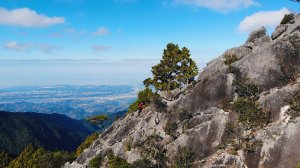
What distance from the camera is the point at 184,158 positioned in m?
61.5

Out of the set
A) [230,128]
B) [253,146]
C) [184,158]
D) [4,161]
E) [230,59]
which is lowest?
[4,161]

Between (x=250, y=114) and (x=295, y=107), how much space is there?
749 cm

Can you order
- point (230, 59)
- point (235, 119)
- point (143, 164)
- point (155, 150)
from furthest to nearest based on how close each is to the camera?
point (230, 59) < point (155, 150) < point (143, 164) < point (235, 119)

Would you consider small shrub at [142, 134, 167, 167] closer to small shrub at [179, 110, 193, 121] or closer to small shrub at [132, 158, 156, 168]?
small shrub at [132, 158, 156, 168]

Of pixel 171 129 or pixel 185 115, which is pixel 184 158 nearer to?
pixel 171 129

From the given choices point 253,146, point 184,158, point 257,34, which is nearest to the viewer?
point 253,146

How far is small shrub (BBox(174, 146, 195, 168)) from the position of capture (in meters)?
60.7

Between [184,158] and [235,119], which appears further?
Answer: [235,119]

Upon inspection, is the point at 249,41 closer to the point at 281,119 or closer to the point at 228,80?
the point at 228,80

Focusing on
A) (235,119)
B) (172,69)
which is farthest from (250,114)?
(172,69)

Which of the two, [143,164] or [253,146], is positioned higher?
[253,146]

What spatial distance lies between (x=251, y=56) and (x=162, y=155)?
2768 cm

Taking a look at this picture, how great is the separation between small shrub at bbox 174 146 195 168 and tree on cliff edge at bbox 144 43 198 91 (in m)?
31.1

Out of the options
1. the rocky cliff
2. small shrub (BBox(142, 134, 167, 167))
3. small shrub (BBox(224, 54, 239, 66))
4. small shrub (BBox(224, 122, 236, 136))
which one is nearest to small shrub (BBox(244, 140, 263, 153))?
the rocky cliff
